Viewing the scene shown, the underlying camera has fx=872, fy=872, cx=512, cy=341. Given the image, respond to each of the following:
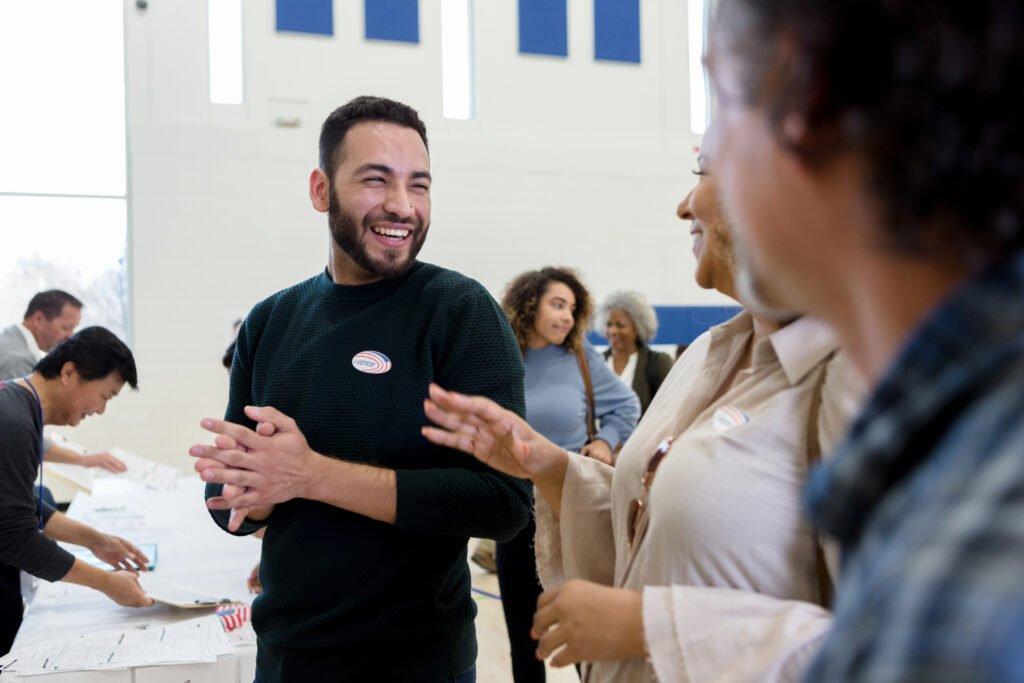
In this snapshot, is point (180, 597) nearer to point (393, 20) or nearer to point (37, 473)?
point (37, 473)

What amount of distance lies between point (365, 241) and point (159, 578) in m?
1.67

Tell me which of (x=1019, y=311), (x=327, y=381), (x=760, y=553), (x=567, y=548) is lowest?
(x=567, y=548)

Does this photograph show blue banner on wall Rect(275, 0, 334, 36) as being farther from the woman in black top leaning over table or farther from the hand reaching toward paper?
the hand reaching toward paper

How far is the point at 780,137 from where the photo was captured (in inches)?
17.4

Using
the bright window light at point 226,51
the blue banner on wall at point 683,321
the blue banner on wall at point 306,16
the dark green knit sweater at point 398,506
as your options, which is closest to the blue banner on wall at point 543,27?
the blue banner on wall at point 306,16

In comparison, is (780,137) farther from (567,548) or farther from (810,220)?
(567,548)

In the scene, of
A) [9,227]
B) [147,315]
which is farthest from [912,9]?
[9,227]

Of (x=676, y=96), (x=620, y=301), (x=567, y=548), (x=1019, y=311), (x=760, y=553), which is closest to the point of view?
(x=1019, y=311)

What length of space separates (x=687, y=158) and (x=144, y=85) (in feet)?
15.8

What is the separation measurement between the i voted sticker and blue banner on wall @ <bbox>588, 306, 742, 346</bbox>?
277 inches

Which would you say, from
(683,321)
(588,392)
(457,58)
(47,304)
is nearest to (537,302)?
(588,392)

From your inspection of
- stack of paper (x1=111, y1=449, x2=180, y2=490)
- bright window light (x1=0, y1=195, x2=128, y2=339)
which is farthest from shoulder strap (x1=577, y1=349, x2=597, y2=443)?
bright window light (x1=0, y1=195, x2=128, y2=339)

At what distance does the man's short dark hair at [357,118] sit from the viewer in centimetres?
164

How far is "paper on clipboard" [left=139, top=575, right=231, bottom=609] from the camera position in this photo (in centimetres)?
242
